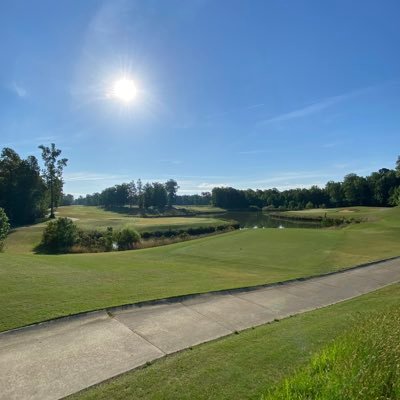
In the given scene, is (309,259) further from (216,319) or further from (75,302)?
(75,302)

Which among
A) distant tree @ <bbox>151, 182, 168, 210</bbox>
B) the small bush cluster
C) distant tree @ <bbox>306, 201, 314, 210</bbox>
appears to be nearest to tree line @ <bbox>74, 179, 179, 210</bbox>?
distant tree @ <bbox>151, 182, 168, 210</bbox>

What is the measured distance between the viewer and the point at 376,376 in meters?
4.36

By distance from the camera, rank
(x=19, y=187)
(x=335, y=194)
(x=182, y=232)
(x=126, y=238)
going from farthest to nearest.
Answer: (x=335, y=194), (x=19, y=187), (x=182, y=232), (x=126, y=238)

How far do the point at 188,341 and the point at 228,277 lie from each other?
6.42 metres

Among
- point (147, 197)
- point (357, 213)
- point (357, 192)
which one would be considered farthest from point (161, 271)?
point (147, 197)

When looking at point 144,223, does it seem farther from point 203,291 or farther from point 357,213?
point 203,291

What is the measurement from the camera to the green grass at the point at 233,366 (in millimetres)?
4512

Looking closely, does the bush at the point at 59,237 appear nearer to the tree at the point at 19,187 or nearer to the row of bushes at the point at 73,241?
the row of bushes at the point at 73,241

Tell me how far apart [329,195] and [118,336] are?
405 ft

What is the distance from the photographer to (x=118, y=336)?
21.1 feet

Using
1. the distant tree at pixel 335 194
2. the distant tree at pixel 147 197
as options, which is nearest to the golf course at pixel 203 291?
the distant tree at pixel 335 194

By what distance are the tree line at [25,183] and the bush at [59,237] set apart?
32645mm

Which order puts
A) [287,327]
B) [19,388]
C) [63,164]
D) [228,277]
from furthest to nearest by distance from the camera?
[63,164], [228,277], [287,327], [19,388]

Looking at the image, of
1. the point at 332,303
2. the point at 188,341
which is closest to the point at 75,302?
the point at 188,341
